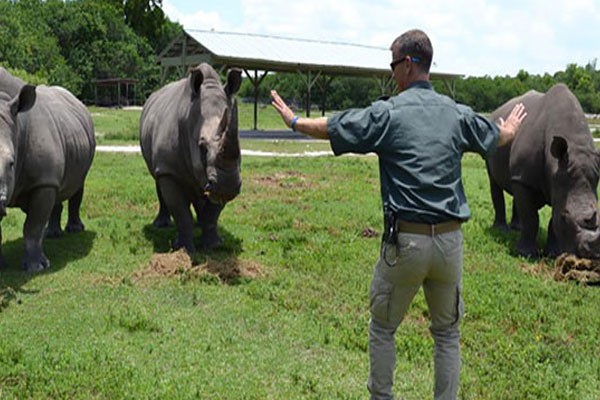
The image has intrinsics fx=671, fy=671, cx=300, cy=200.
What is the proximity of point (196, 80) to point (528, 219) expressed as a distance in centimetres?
481

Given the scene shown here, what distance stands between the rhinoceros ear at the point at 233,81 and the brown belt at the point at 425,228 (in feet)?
13.8

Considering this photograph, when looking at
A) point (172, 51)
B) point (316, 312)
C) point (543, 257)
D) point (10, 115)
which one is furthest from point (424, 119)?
point (172, 51)

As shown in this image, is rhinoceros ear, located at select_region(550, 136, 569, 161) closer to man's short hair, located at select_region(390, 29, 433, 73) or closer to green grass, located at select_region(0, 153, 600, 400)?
green grass, located at select_region(0, 153, 600, 400)

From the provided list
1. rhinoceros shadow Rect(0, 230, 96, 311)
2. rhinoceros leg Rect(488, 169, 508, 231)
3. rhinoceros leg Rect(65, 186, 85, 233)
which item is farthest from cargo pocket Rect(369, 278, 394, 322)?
rhinoceros leg Rect(488, 169, 508, 231)

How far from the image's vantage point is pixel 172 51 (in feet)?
100

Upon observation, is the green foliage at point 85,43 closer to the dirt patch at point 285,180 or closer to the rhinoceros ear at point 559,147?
the dirt patch at point 285,180

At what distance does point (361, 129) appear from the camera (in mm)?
4078

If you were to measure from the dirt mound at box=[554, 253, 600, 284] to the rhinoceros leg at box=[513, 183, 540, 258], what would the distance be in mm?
1115

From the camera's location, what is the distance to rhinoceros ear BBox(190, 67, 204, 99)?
806 cm

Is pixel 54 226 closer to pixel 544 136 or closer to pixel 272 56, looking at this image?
pixel 544 136

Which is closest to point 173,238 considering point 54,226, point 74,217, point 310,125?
point 74,217

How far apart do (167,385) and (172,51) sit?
27317mm

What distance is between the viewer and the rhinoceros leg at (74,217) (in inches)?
392

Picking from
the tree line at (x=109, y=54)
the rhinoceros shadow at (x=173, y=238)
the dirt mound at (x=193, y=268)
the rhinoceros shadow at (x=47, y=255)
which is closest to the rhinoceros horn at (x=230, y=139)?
the dirt mound at (x=193, y=268)
